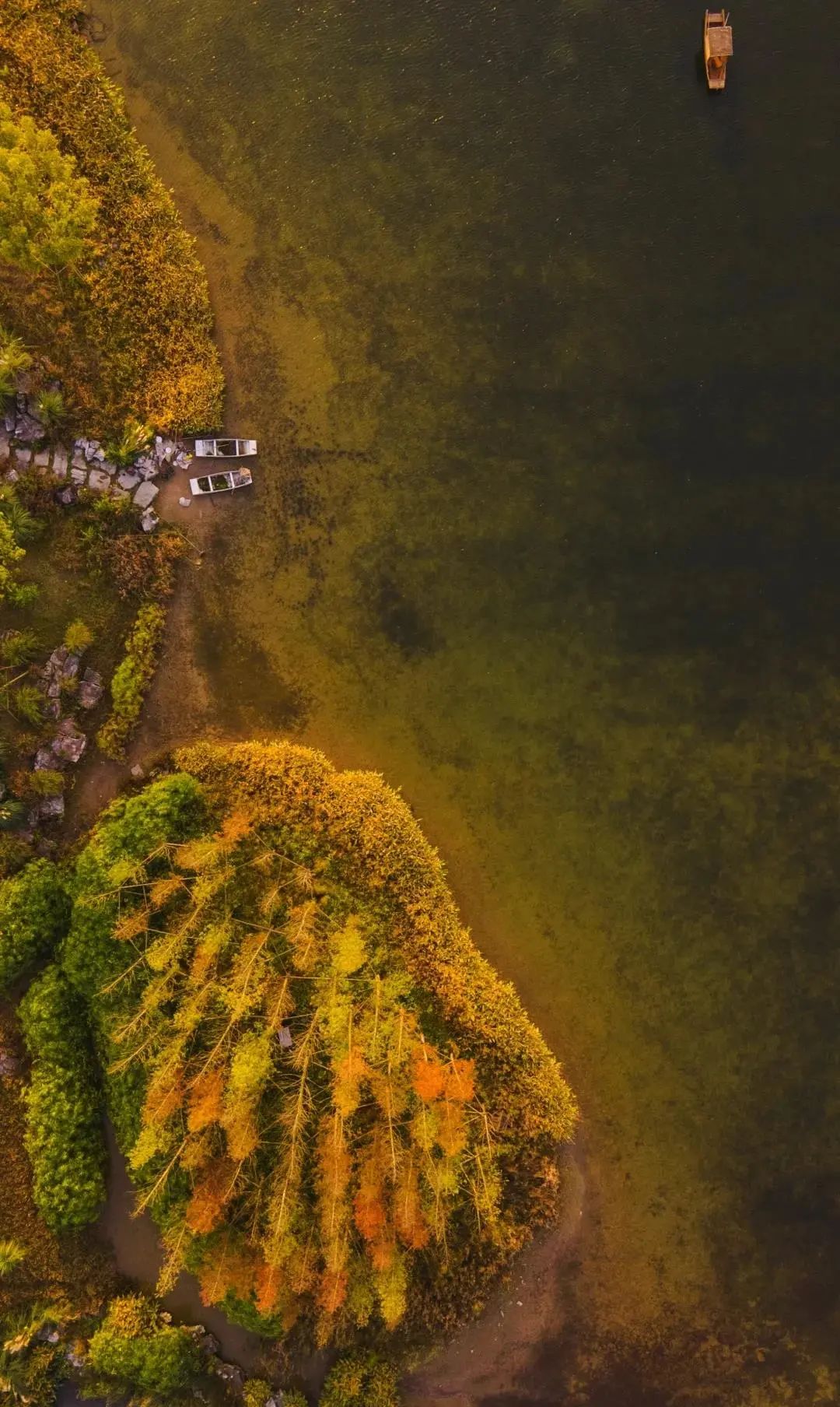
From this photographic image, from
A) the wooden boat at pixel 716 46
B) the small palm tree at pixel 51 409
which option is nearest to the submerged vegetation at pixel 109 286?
the small palm tree at pixel 51 409

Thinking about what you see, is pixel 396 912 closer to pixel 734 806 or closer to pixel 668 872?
pixel 668 872

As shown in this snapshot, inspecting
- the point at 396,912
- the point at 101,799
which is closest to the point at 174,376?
the point at 101,799

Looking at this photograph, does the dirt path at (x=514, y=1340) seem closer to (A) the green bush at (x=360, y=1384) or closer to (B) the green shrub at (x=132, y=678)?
(A) the green bush at (x=360, y=1384)

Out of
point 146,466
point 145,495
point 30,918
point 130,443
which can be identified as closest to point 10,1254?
point 30,918

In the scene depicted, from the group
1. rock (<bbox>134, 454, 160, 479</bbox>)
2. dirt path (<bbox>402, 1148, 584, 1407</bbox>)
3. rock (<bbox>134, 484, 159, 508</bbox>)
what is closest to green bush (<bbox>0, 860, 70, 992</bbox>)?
rock (<bbox>134, 484, 159, 508</bbox>)

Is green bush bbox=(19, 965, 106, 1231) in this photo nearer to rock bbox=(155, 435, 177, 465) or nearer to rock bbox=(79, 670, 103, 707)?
rock bbox=(79, 670, 103, 707)

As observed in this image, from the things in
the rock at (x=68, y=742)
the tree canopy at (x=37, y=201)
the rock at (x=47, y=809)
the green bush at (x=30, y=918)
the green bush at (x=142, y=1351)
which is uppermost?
the tree canopy at (x=37, y=201)
